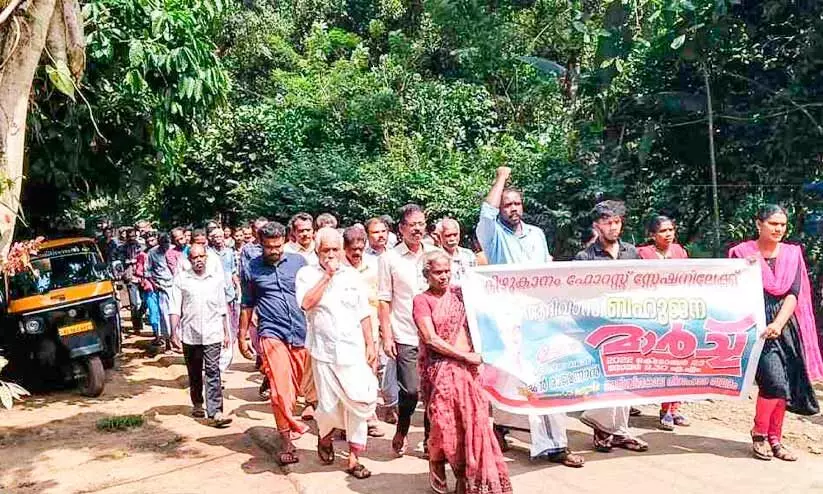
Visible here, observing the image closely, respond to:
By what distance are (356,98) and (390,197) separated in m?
3.37

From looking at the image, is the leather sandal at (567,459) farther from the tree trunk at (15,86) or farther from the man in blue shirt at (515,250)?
the tree trunk at (15,86)

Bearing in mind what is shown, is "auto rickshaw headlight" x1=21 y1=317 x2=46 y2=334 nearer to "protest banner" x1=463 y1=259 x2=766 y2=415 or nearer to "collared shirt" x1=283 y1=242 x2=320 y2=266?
"collared shirt" x1=283 y1=242 x2=320 y2=266

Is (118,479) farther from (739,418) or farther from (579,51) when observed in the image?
(579,51)

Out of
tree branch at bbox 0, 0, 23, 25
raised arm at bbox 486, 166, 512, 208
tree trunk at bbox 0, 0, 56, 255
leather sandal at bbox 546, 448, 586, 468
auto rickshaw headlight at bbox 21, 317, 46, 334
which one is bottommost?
leather sandal at bbox 546, 448, 586, 468

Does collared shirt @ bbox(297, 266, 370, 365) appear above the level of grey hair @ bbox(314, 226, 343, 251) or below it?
Result: below

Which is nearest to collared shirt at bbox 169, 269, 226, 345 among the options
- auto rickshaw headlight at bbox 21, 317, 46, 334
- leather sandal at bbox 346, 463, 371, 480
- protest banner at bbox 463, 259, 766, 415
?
leather sandal at bbox 346, 463, 371, 480

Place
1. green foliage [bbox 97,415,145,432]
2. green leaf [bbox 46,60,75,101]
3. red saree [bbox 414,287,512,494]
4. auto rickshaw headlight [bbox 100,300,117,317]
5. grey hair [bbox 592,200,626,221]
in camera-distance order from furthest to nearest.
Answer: auto rickshaw headlight [bbox 100,300,117,317] → green foliage [bbox 97,415,145,432] → grey hair [bbox 592,200,626,221] → red saree [bbox 414,287,512,494] → green leaf [bbox 46,60,75,101]

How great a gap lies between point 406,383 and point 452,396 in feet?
3.28

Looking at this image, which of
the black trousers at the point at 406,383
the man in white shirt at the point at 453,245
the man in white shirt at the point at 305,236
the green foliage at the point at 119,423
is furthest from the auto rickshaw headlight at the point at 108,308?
the man in white shirt at the point at 453,245

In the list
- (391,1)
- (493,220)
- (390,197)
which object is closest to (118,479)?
(493,220)

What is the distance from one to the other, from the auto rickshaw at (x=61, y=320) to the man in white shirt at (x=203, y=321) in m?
1.93

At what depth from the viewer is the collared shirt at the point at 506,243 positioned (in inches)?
207

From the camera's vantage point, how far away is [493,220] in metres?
5.21

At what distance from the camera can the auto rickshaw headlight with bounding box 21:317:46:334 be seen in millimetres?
8156
